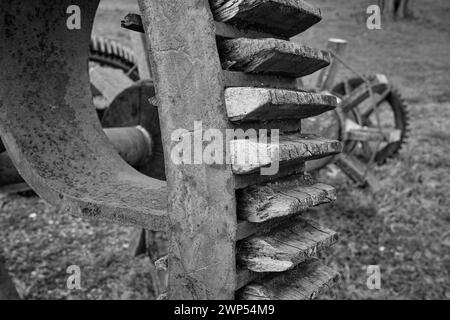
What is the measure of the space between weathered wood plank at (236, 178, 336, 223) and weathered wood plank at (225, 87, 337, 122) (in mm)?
206

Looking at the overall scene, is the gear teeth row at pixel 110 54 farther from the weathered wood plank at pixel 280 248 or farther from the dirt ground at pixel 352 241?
the weathered wood plank at pixel 280 248

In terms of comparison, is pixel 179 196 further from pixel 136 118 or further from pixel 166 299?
pixel 136 118

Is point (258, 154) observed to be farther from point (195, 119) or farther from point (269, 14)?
point (269, 14)

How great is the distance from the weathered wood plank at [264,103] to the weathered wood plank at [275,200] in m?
0.21

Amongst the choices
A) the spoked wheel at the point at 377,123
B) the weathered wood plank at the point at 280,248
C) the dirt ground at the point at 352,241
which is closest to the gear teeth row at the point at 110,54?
the dirt ground at the point at 352,241

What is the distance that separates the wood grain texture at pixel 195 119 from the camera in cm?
117

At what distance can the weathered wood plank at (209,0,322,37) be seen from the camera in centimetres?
123

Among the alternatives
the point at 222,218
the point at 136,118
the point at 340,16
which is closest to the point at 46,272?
the point at 136,118

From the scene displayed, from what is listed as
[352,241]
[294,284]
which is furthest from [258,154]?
[352,241]

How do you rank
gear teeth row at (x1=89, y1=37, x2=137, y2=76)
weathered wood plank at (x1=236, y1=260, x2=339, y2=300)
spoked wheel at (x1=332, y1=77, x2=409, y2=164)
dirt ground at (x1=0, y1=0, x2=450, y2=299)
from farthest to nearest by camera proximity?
spoked wheel at (x1=332, y1=77, x2=409, y2=164), gear teeth row at (x1=89, y1=37, x2=137, y2=76), dirt ground at (x1=0, y1=0, x2=450, y2=299), weathered wood plank at (x1=236, y1=260, x2=339, y2=300)

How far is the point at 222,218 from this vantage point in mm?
1188

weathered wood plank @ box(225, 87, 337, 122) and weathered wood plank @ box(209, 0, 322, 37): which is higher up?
weathered wood plank @ box(209, 0, 322, 37)

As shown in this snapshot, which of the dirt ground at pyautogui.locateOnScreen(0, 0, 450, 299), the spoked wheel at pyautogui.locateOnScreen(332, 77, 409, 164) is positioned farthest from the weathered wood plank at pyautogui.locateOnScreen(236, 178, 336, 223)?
the spoked wheel at pyautogui.locateOnScreen(332, 77, 409, 164)

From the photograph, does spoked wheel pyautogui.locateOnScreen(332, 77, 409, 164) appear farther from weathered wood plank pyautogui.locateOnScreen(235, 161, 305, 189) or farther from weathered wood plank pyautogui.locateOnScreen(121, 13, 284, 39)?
weathered wood plank pyautogui.locateOnScreen(121, 13, 284, 39)
